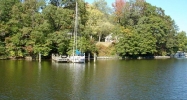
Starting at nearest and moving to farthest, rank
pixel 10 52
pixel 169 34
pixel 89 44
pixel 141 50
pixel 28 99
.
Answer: pixel 28 99
pixel 10 52
pixel 89 44
pixel 141 50
pixel 169 34

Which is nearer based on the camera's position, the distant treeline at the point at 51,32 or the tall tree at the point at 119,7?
the distant treeline at the point at 51,32

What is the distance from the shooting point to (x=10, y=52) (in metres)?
61.9

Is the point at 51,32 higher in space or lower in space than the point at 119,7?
lower

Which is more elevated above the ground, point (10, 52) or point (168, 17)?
point (168, 17)

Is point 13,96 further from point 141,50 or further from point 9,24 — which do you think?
point 141,50

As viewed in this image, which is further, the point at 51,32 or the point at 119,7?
the point at 119,7

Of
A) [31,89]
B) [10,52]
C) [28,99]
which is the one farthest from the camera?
[10,52]

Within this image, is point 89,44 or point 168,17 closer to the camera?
point 89,44

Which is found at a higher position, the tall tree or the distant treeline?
the tall tree

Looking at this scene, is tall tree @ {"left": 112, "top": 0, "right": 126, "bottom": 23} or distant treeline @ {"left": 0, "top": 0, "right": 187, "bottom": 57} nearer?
distant treeline @ {"left": 0, "top": 0, "right": 187, "bottom": 57}

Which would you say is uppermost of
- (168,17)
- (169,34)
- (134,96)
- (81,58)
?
(168,17)

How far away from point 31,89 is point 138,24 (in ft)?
196

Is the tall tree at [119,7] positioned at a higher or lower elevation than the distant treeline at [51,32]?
higher

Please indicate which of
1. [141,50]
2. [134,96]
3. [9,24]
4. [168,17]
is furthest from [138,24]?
[134,96]
